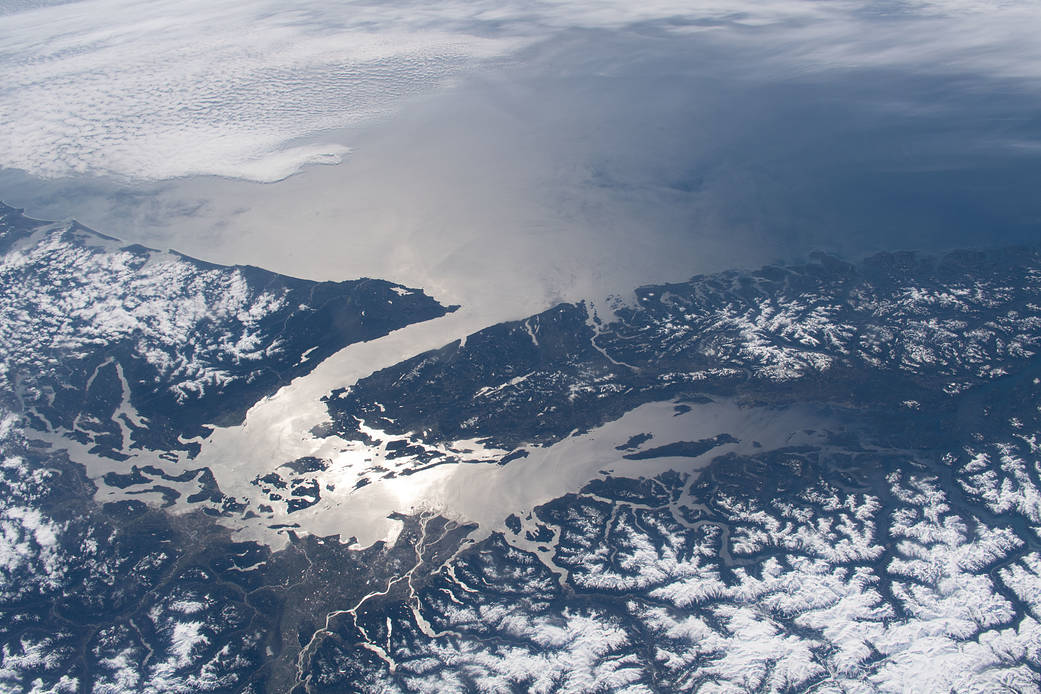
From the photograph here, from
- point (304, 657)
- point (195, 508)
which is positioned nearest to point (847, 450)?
point (304, 657)

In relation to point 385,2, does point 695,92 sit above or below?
below

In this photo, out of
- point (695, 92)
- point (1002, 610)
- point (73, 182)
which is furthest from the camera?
point (695, 92)

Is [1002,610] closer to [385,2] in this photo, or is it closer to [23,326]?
[23,326]

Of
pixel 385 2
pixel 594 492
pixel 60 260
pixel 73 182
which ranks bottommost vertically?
pixel 594 492

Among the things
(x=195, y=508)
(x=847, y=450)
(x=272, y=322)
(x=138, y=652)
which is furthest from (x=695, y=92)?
(x=138, y=652)

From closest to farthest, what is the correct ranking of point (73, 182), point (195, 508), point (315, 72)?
point (195, 508) → point (73, 182) → point (315, 72)

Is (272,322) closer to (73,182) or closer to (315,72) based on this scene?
(73,182)

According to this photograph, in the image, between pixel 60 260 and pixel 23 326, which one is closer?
pixel 23 326

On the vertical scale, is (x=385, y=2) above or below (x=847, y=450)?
above

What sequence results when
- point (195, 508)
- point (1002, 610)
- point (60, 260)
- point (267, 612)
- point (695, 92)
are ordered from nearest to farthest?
point (1002, 610) < point (267, 612) < point (195, 508) < point (60, 260) < point (695, 92)
